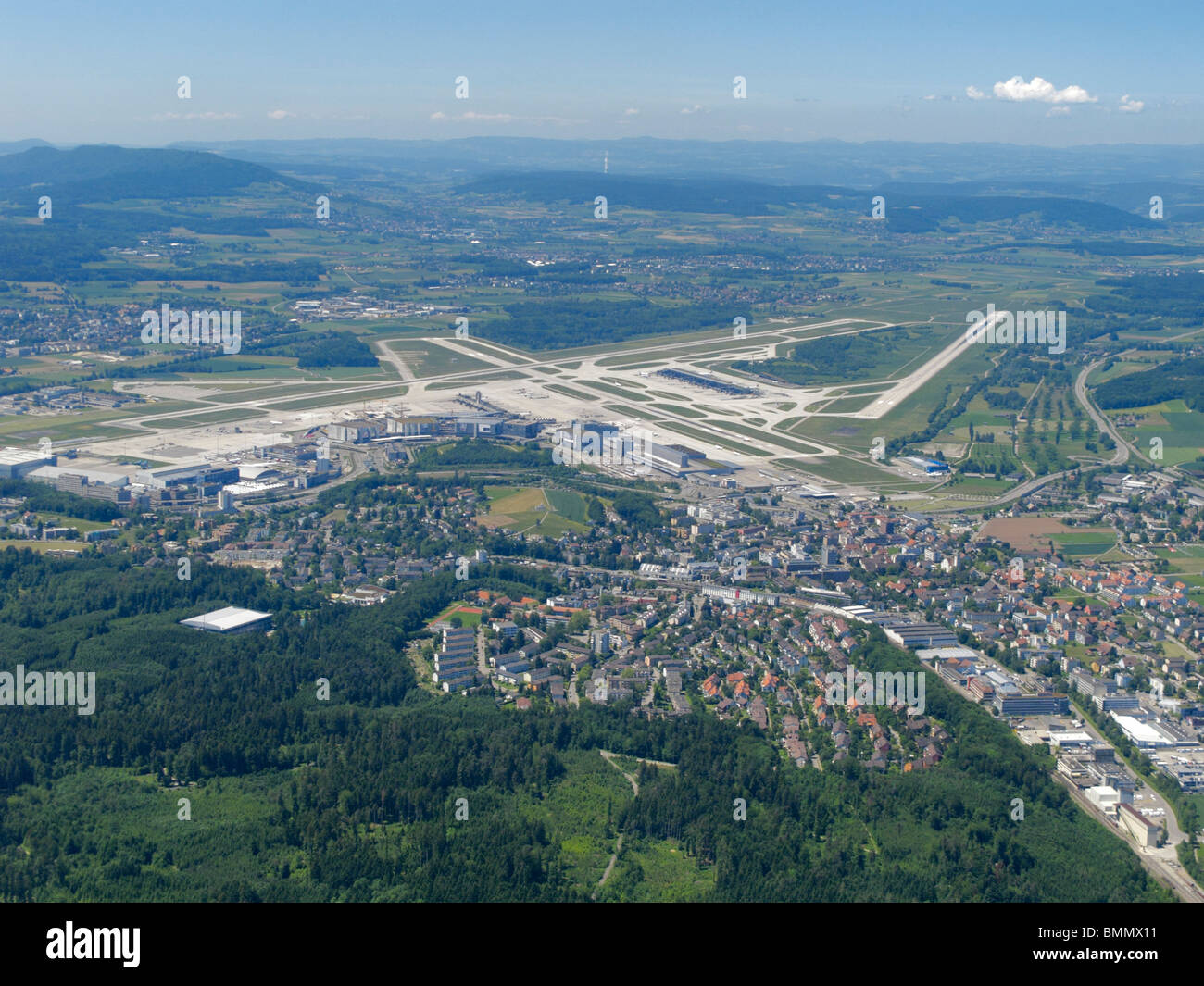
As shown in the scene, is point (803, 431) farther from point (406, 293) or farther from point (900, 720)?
point (406, 293)

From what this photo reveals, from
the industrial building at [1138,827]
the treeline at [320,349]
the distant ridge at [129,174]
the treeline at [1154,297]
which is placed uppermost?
the distant ridge at [129,174]

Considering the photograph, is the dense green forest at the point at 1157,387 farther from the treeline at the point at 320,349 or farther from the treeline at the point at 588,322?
the treeline at the point at 320,349

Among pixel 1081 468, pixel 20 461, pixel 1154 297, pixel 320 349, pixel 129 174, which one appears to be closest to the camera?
pixel 20 461

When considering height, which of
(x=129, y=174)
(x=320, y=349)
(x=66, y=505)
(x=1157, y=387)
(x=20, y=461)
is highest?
(x=129, y=174)

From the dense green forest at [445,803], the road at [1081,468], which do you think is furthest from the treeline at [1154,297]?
the dense green forest at [445,803]

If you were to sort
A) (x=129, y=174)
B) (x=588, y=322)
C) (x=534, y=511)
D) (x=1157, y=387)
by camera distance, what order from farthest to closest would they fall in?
(x=129, y=174)
(x=588, y=322)
(x=1157, y=387)
(x=534, y=511)

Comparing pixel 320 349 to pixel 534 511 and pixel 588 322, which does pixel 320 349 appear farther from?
pixel 534 511

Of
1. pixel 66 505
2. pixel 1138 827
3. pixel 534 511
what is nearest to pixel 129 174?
pixel 66 505

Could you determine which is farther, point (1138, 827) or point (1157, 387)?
point (1157, 387)

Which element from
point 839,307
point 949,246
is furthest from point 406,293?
point 949,246
